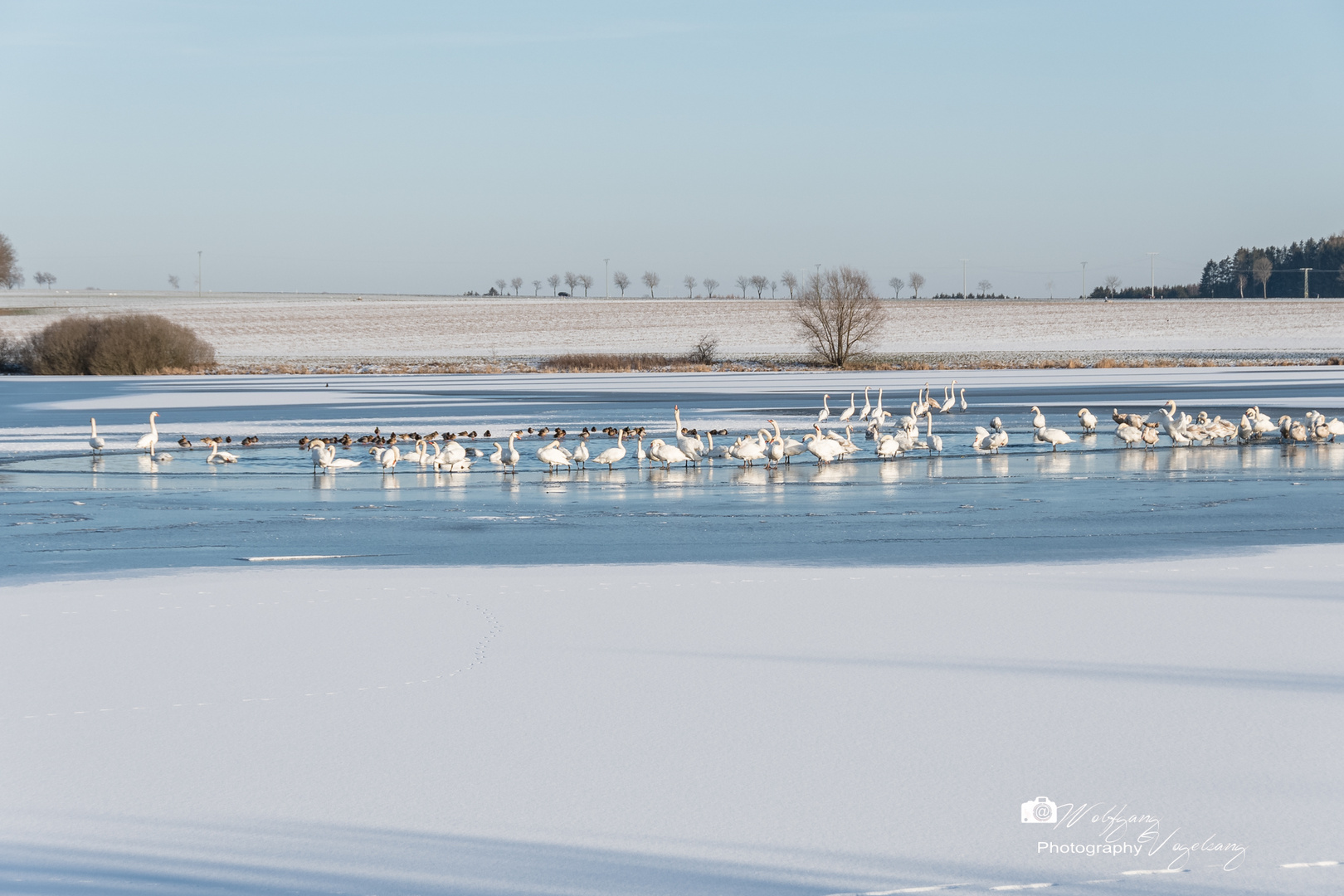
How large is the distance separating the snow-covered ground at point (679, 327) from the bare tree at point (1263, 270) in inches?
1747

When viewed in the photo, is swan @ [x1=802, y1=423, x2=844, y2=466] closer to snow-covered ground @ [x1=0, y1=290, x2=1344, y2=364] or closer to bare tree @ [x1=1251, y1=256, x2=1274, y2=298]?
snow-covered ground @ [x1=0, y1=290, x2=1344, y2=364]

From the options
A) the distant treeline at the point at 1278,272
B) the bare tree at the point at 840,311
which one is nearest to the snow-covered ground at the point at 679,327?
the bare tree at the point at 840,311

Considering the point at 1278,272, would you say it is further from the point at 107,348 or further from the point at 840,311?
the point at 107,348

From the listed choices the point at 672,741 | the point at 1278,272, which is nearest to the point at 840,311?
the point at 672,741

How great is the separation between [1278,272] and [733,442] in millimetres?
146247

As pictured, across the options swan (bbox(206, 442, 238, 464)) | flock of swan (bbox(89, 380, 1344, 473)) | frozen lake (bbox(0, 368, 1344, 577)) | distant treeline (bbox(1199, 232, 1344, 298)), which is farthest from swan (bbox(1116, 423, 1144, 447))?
distant treeline (bbox(1199, 232, 1344, 298))

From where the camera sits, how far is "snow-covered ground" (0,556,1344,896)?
3.69 metres

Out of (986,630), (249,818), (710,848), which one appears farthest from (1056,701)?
(249,818)

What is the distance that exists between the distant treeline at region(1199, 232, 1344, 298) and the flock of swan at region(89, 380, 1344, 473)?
129506 millimetres

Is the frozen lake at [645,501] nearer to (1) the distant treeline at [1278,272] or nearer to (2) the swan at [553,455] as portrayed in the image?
(2) the swan at [553,455]

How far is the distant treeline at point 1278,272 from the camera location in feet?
457

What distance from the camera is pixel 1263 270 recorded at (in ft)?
488

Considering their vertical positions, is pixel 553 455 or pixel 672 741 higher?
pixel 553 455

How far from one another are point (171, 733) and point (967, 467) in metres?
12.5
